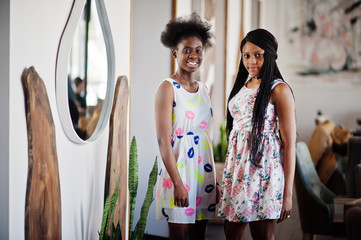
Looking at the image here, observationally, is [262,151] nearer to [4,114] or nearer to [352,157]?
[4,114]

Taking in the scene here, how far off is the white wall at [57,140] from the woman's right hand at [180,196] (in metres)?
0.46

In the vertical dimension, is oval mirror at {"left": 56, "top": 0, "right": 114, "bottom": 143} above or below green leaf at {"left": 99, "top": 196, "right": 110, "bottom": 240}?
above

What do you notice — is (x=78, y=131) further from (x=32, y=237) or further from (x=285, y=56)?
(x=285, y=56)

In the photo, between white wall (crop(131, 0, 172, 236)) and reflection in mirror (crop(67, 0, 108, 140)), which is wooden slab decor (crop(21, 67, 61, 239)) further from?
white wall (crop(131, 0, 172, 236))

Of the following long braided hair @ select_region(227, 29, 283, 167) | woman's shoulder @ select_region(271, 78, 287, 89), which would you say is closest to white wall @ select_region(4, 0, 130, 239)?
long braided hair @ select_region(227, 29, 283, 167)

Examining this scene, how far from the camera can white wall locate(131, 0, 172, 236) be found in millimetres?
3002

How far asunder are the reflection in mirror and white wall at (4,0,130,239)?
0.36ft

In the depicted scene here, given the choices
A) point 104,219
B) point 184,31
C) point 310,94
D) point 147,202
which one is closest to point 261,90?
point 184,31

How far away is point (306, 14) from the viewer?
6512mm

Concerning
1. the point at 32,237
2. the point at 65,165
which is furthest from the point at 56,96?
the point at 32,237

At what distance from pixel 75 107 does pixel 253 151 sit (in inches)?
31.3

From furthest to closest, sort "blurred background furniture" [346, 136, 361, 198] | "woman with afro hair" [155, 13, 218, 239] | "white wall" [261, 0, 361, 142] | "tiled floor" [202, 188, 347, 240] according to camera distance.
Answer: "white wall" [261, 0, 361, 142] → "tiled floor" [202, 188, 347, 240] → "blurred background furniture" [346, 136, 361, 198] → "woman with afro hair" [155, 13, 218, 239]

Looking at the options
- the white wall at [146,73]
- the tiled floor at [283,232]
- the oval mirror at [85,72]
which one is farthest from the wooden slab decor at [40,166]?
the tiled floor at [283,232]

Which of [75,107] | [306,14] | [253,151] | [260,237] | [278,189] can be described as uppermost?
[306,14]
